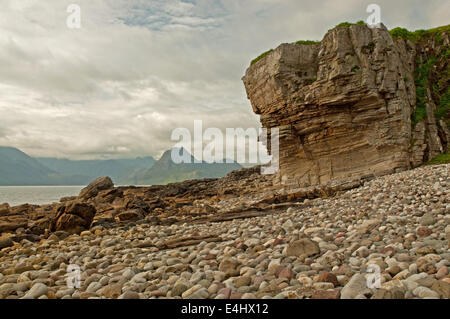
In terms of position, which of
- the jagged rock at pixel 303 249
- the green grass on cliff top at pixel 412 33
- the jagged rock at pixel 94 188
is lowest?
the jagged rock at pixel 303 249

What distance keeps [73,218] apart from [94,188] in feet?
65.1

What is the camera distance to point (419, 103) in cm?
2222

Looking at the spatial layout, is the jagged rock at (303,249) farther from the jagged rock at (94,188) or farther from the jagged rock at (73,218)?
the jagged rock at (94,188)

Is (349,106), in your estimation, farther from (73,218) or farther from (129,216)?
(73,218)

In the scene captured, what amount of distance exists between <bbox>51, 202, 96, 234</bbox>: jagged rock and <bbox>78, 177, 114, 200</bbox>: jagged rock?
18.0m

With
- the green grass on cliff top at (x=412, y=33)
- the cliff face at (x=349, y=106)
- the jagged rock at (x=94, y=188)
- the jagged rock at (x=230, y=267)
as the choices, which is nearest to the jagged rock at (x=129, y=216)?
the jagged rock at (x=230, y=267)

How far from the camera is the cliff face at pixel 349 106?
2033 centimetres

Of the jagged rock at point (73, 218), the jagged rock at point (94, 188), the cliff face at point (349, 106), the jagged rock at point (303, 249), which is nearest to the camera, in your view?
the jagged rock at point (303, 249)

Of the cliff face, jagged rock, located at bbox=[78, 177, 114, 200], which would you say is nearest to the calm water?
jagged rock, located at bbox=[78, 177, 114, 200]

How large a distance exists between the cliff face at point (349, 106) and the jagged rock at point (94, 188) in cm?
1869

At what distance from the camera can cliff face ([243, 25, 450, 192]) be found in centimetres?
2033
